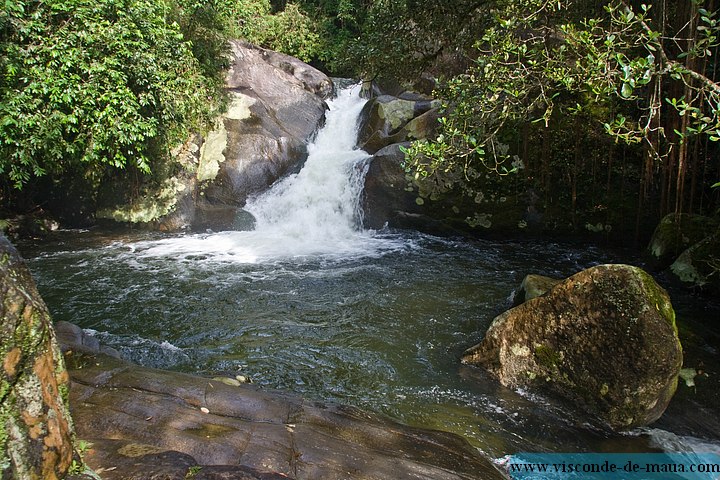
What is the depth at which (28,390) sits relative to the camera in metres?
2.24

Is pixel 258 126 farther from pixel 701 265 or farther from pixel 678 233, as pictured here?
pixel 701 265

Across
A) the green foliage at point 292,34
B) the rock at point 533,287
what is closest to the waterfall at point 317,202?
the rock at point 533,287

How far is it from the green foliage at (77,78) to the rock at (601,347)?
861 centimetres

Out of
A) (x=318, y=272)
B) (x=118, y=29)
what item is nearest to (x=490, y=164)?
(x=318, y=272)

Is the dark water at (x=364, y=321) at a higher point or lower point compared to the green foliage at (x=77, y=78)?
lower

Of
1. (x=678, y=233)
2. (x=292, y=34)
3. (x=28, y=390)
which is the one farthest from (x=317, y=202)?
(x=292, y=34)

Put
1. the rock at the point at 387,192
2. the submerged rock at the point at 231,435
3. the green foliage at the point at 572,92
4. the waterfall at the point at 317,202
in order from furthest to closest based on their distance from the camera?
the waterfall at the point at 317,202 → the rock at the point at 387,192 → the green foliage at the point at 572,92 → the submerged rock at the point at 231,435

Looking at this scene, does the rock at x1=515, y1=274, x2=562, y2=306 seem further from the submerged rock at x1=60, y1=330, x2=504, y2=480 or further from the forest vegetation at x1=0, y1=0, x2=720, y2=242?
the submerged rock at x1=60, y1=330, x2=504, y2=480

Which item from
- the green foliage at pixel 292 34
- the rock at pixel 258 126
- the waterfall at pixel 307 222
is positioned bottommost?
the waterfall at pixel 307 222

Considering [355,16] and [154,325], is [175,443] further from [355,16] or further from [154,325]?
[355,16]

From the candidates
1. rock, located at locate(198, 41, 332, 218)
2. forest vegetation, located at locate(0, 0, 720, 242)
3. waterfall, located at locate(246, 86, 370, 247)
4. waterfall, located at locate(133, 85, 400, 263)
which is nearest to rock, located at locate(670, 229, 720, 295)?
forest vegetation, located at locate(0, 0, 720, 242)

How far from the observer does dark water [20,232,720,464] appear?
4.86 metres

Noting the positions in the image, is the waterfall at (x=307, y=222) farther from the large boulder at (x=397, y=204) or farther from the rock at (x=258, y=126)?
the rock at (x=258, y=126)

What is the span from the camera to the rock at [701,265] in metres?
7.58
